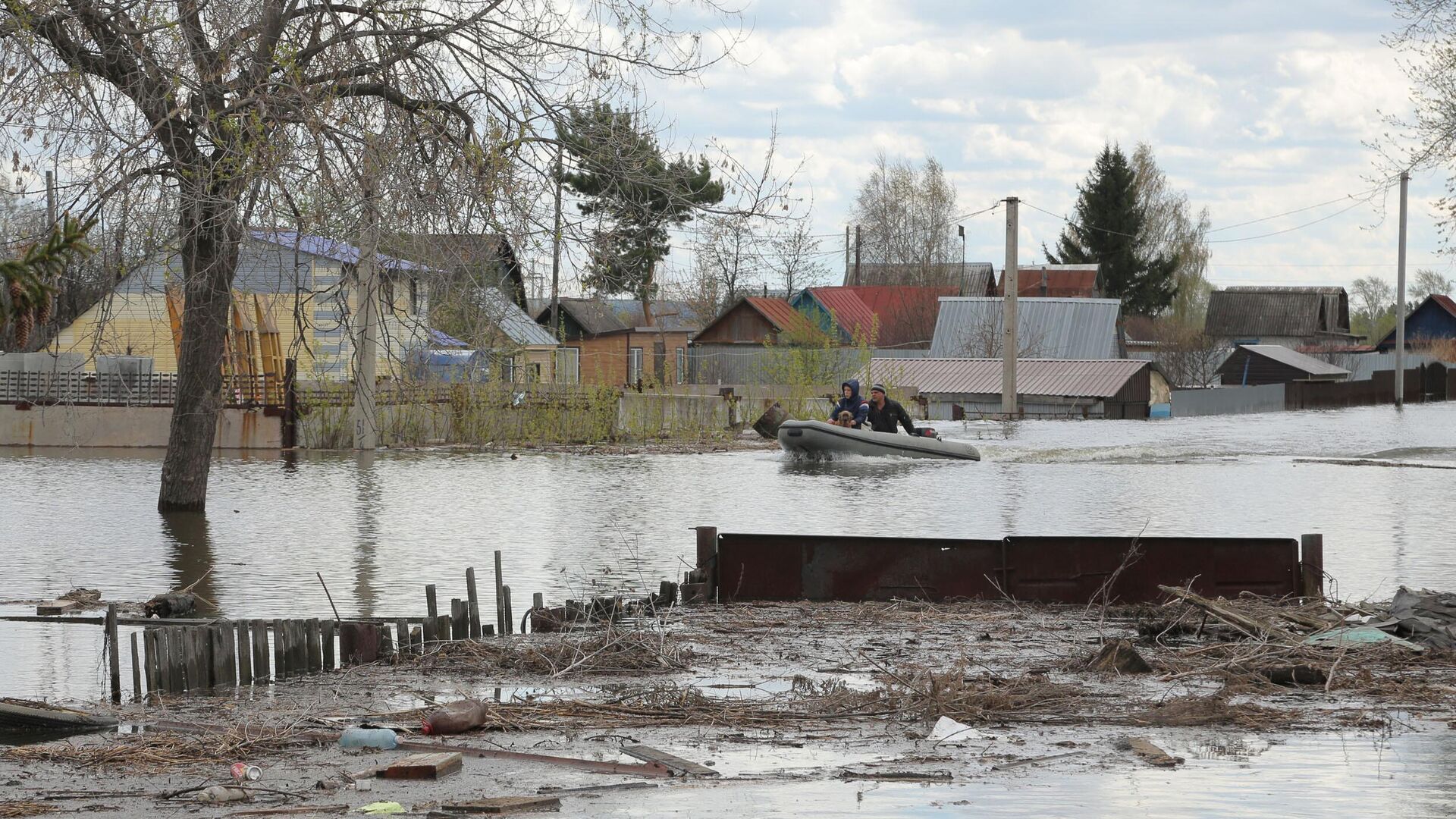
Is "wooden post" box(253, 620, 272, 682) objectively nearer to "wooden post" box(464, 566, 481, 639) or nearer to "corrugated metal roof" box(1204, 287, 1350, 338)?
"wooden post" box(464, 566, 481, 639)

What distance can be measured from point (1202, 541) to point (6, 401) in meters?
30.4

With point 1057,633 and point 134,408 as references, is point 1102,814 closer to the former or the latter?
point 1057,633

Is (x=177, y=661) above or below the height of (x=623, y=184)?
below

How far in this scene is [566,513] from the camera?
22.0 meters

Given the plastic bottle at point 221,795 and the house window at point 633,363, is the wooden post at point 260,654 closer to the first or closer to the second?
the plastic bottle at point 221,795

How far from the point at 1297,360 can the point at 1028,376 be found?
22491 millimetres

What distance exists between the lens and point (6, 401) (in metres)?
35.5

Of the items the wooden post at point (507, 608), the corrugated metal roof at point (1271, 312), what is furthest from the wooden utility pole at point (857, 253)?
the wooden post at point (507, 608)

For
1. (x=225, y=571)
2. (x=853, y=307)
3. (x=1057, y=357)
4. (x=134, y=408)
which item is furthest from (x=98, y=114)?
(x=853, y=307)

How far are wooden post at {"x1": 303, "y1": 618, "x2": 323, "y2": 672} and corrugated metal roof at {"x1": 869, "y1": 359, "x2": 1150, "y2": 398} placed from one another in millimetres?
43588

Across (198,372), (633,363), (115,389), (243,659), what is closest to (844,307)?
(633,363)

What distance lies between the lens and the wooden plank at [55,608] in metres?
12.5

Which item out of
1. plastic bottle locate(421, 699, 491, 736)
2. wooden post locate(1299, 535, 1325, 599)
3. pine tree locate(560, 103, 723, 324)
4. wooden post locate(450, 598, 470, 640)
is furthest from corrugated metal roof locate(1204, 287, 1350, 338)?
plastic bottle locate(421, 699, 491, 736)

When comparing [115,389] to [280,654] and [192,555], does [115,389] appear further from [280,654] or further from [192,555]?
[280,654]
